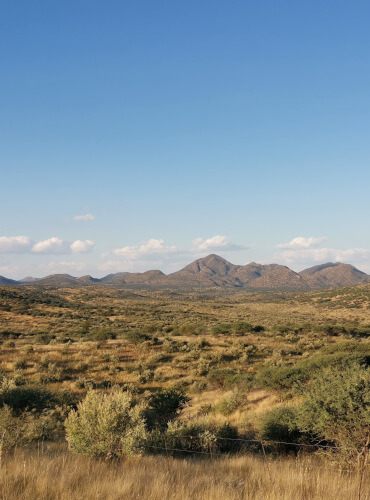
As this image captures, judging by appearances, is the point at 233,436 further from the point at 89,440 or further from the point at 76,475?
the point at 76,475

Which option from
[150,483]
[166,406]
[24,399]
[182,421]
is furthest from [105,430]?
[166,406]

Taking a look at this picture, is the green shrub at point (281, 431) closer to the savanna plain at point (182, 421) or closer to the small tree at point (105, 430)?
the savanna plain at point (182, 421)

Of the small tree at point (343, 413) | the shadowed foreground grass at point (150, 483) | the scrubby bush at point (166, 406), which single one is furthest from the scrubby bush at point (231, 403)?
the shadowed foreground grass at point (150, 483)

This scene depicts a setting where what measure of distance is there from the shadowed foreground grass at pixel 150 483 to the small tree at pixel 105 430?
1.84ft

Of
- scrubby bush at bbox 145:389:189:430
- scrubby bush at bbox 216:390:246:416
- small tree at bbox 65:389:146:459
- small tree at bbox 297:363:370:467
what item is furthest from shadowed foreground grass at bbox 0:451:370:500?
scrubby bush at bbox 216:390:246:416

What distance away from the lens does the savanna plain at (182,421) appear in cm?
583

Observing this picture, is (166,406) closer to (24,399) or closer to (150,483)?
(24,399)

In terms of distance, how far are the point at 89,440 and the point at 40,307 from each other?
71880 millimetres

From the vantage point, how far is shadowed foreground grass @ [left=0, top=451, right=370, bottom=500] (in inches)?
203

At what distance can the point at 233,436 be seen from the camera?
12.4 m

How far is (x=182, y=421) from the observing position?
42.9 ft

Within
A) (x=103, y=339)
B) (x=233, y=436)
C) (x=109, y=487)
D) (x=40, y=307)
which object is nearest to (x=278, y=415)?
(x=233, y=436)

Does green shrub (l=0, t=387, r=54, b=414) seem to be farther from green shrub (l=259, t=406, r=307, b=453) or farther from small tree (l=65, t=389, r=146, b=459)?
green shrub (l=259, t=406, r=307, b=453)

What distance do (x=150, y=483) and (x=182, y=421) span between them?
794 cm
